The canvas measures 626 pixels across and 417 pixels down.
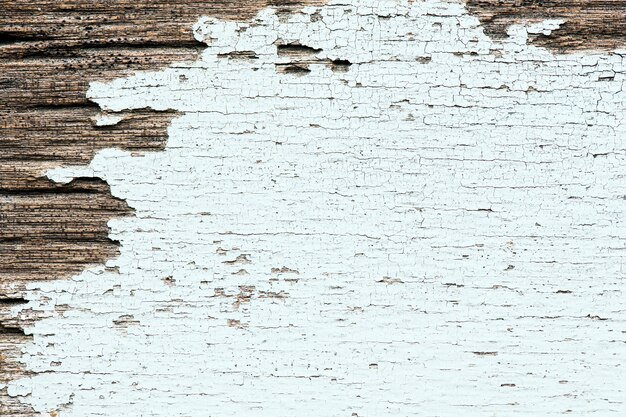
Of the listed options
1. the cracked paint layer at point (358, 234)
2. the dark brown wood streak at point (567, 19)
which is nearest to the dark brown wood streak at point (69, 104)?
the cracked paint layer at point (358, 234)

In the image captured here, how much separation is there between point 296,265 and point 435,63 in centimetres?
35

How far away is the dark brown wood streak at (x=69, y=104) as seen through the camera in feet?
2.70

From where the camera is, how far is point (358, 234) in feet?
2.74

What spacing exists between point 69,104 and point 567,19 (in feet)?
2.36

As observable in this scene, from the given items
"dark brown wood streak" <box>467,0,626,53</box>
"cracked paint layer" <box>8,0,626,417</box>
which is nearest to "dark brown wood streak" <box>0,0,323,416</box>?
"cracked paint layer" <box>8,0,626,417</box>

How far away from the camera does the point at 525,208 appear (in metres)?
0.83

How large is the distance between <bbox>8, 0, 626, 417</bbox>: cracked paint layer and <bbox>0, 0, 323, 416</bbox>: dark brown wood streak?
2cm

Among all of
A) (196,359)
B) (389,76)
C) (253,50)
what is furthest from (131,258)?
(389,76)

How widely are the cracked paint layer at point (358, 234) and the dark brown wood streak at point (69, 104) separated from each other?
0.07 ft

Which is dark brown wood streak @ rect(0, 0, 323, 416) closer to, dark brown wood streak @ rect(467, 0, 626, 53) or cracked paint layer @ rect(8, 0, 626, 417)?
cracked paint layer @ rect(8, 0, 626, 417)

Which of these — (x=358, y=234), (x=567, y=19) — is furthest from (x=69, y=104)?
A: (x=567, y=19)

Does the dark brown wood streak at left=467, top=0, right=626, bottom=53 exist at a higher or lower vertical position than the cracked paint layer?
higher

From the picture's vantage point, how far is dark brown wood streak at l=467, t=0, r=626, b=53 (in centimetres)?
81

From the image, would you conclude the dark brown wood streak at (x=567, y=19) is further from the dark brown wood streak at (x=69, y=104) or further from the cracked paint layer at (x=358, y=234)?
the dark brown wood streak at (x=69, y=104)
